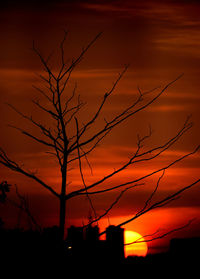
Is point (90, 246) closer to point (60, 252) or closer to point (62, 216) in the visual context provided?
point (60, 252)

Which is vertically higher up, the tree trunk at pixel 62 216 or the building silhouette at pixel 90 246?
the tree trunk at pixel 62 216

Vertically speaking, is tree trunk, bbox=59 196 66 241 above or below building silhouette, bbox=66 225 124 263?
above

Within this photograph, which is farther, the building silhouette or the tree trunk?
the building silhouette

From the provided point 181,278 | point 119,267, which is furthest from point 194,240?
point 119,267

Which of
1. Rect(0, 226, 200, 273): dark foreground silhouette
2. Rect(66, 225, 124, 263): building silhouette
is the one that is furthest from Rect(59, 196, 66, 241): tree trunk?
Rect(66, 225, 124, 263): building silhouette

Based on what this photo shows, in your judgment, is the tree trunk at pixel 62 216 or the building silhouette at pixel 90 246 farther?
the building silhouette at pixel 90 246

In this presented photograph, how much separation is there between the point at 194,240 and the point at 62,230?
31.0 feet

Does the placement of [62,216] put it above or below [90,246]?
above

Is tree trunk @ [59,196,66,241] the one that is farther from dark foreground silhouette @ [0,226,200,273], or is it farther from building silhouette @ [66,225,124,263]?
building silhouette @ [66,225,124,263]

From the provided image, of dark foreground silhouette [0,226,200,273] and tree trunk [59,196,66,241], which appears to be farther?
dark foreground silhouette [0,226,200,273]

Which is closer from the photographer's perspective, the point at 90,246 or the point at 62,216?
the point at 62,216

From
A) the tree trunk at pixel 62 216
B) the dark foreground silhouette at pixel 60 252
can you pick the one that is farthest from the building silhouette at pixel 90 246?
the tree trunk at pixel 62 216

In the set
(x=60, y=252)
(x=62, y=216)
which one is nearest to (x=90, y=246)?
(x=60, y=252)

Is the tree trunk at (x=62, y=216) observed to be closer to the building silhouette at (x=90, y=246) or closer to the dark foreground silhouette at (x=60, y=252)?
the dark foreground silhouette at (x=60, y=252)
